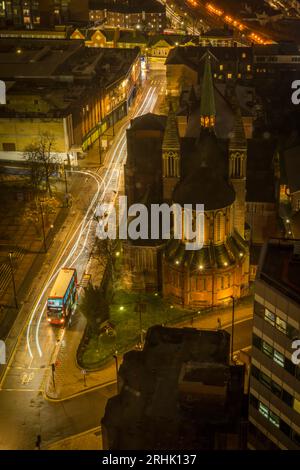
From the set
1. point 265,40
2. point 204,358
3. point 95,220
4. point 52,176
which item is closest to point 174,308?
point 204,358

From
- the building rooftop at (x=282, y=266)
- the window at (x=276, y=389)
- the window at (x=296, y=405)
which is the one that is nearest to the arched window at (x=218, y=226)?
the building rooftop at (x=282, y=266)

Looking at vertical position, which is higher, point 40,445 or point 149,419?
point 149,419

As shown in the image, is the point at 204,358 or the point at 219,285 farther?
the point at 219,285

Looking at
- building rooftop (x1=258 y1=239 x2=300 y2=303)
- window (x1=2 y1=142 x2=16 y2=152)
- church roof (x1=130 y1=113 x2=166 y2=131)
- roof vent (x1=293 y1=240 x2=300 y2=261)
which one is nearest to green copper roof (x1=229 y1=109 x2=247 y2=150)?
church roof (x1=130 y1=113 x2=166 y2=131)

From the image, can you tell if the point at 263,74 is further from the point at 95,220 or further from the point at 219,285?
the point at 219,285

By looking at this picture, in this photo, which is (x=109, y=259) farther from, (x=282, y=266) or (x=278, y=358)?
(x=278, y=358)

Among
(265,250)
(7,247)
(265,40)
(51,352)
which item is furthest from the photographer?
(265,40)

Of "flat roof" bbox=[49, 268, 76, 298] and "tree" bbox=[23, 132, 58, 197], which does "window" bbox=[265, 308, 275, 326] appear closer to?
"flat roof" bbox=[49, 268, 76, 298]

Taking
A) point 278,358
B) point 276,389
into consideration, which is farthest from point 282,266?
point 276,389
